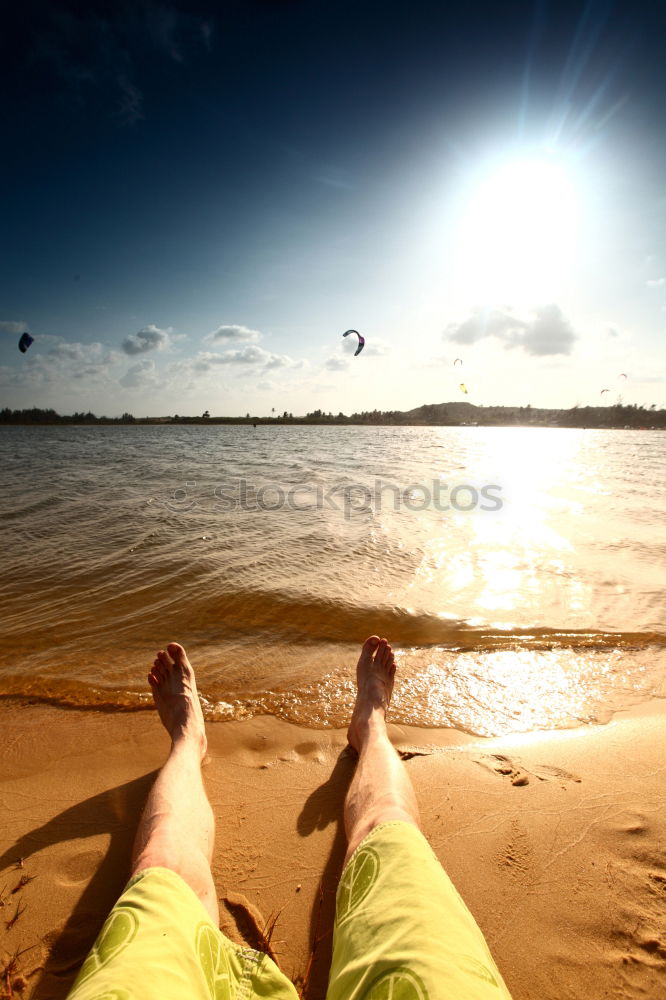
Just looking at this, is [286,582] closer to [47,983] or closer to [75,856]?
[75,856]

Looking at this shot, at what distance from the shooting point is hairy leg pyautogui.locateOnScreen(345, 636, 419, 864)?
1.44 m

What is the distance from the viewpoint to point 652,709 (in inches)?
91.9

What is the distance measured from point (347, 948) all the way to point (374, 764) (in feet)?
2.73

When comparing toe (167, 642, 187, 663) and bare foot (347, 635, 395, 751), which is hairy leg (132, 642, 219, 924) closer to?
toe (167, 642, 187, 663)

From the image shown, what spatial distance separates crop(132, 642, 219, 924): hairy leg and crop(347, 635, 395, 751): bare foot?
764 millimetres

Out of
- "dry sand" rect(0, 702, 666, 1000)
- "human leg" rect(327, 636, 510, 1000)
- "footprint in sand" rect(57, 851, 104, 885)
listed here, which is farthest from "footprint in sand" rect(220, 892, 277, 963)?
"footprint in sand" rect(57, 851, 104, 885)

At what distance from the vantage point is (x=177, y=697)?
2.27m

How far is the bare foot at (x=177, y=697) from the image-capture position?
2.07 metres

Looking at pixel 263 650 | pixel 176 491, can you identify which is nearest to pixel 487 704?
pixel 263 650

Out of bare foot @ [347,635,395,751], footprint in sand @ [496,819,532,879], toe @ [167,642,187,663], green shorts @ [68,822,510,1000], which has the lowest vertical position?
footprint in sand @ [496,819,532,879]

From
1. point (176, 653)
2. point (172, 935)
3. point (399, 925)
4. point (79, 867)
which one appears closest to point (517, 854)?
point (399, 925)

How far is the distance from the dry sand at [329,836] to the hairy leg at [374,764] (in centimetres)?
13

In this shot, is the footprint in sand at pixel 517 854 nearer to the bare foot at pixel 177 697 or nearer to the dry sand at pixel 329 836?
the dry sand at pixel 329 836

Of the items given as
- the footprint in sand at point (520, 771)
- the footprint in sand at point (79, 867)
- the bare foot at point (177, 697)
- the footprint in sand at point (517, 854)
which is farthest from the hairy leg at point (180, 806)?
the footprint in sand at point (520, 771)
